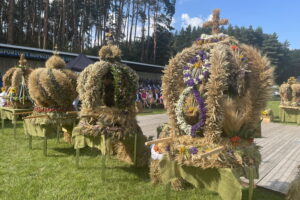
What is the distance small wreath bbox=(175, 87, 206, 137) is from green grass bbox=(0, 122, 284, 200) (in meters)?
1.23

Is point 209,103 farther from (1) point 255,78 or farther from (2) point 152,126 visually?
(2) point 152,126

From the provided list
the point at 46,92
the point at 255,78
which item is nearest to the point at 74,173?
the point at 46,92

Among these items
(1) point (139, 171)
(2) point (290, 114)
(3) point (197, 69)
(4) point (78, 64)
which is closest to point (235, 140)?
(3) point (197, 69)

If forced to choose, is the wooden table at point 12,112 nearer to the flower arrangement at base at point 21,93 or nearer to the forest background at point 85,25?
the flower arrangement at base at point 21,93

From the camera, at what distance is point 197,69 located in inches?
125

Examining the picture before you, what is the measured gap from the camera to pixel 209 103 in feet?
9.68

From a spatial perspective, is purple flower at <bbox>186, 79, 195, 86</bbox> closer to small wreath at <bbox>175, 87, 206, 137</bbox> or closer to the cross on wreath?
small wreath at <bbox>175, 87, 206, 137</bbox>

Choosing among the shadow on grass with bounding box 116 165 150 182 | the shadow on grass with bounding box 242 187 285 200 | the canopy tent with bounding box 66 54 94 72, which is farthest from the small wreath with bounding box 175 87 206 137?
the canopy tent with bounding box 66 54 94 72

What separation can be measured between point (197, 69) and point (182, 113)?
23.5 inches

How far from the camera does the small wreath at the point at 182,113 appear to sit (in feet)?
10.0

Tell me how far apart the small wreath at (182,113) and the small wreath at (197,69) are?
11cm

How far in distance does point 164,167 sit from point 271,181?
244 cm

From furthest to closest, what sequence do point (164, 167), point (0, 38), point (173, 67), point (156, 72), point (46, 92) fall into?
point (0, 38) < point (156, 72) < point (46, 92) < point (173, 67) < point (164, 167)

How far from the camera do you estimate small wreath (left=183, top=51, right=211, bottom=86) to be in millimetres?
3090
